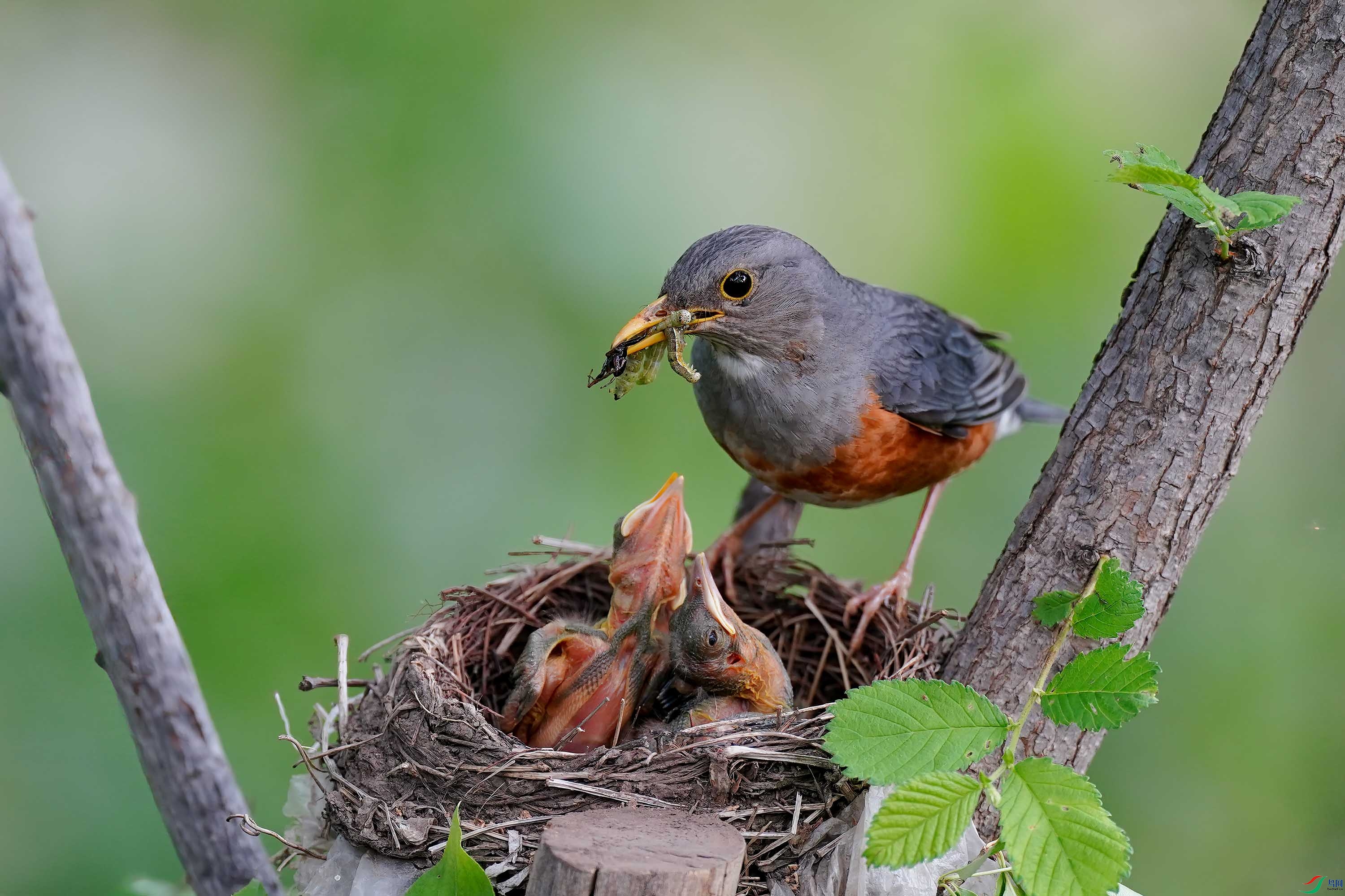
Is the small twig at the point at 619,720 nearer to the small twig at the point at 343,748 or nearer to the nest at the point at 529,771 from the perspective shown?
the nest at the point at 529,771

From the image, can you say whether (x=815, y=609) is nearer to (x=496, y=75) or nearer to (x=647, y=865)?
(x=647, y=865)

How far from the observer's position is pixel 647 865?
83.2 inches

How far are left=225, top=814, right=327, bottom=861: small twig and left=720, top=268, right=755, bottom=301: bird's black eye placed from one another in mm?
2056

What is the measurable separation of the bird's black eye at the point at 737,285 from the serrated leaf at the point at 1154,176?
4.85ft

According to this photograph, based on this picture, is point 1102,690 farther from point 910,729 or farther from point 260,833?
point 260,833

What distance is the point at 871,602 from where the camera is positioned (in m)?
3.99

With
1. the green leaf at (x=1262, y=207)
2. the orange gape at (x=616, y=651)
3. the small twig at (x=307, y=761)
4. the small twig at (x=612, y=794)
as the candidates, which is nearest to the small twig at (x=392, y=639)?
the orange gape at (x=616, y=651)

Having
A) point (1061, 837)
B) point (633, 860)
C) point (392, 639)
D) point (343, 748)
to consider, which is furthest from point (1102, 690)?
point (392, 639)

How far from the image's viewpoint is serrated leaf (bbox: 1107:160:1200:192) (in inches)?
90.0

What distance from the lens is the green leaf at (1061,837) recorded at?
81.0 inches

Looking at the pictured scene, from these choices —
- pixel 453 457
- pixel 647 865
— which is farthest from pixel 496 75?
pixel 647 865

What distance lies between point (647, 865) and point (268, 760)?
139 inches

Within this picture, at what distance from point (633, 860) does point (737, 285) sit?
2.04 meters

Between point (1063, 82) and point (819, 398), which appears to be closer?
point (819, 398)
